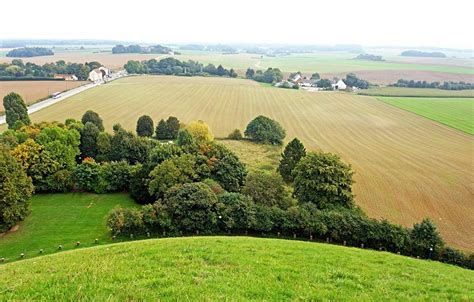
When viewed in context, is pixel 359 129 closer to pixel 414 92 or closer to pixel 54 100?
pixel 414 92

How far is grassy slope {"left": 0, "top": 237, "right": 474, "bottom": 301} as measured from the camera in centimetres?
1192

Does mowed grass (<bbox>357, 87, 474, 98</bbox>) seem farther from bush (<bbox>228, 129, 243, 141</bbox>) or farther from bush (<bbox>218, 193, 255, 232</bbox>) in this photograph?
bush (<bbox>218, 193, 255, 232</bbox>)

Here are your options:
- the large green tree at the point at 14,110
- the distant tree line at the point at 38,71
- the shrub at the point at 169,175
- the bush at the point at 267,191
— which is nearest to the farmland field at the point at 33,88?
the distant tree line at the point at 38,71

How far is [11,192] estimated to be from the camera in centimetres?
3253

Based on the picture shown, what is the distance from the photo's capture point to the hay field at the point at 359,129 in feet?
134

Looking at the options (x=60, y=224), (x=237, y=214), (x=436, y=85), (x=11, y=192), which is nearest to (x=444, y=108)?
(x=436, y=85)

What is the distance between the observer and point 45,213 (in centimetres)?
3703

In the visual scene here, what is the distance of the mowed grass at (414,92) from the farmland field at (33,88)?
323 ft

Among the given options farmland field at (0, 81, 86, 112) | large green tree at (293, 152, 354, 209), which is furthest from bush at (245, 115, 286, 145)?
farmland field at (0, 81, 86, 112)

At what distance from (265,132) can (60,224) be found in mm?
39017

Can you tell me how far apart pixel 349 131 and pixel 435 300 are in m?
64.0

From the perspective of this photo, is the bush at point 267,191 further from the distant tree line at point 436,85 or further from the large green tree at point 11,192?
the distant tree line at point 436,85

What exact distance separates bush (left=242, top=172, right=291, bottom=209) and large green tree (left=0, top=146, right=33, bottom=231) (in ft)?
69.5

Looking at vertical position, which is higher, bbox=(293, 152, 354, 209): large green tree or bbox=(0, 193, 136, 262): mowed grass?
bbox=(293, 152, 354, 209): large green tree
